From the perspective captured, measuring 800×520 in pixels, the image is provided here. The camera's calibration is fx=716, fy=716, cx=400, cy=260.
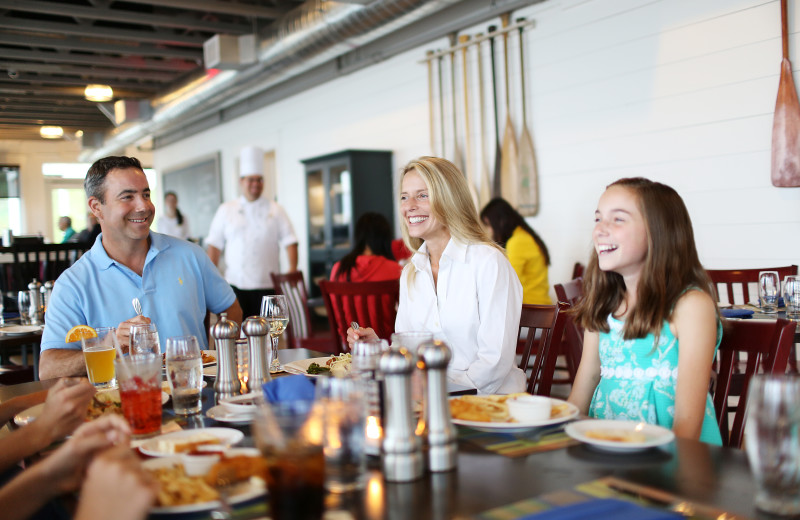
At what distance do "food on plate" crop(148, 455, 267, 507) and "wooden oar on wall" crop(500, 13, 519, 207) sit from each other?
4.56 metres

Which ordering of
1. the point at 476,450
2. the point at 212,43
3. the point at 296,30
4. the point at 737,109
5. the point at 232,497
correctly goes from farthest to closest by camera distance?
1. the point at 212,43
2. the point at 296,30
3. the point at 737,109
4. the point at 476,450
5. the point at 232,497

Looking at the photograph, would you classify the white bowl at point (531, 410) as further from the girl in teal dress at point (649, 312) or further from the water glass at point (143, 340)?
the water glass at point (143, 340)

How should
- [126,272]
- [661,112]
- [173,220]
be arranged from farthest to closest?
[173,220], [661,112], [126,272]

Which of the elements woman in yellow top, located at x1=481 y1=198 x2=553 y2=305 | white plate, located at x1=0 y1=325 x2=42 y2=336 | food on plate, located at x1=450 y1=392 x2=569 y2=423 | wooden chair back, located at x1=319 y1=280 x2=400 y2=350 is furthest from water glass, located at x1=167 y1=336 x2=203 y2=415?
woman in yellow top, located at x1=481 y1=198 x2=553 y2=305

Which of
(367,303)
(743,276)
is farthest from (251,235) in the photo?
(743,276)

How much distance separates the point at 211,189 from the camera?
1136cm

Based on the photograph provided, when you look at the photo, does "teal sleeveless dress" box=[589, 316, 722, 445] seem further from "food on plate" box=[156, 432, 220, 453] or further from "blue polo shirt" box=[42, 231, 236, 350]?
"blue polo shirt" box=[42, 231, 236, 350]

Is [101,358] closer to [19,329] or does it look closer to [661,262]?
[661,262]

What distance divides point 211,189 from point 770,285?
9591 millimetres

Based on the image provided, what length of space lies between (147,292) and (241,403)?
1.18m

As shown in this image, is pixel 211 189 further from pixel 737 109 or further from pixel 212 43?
pixel 737 109

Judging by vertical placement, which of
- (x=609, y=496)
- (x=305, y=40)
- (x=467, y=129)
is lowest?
(x=609, y=496)

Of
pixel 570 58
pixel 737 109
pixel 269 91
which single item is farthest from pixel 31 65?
pixel 737 109

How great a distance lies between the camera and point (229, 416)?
146cm
